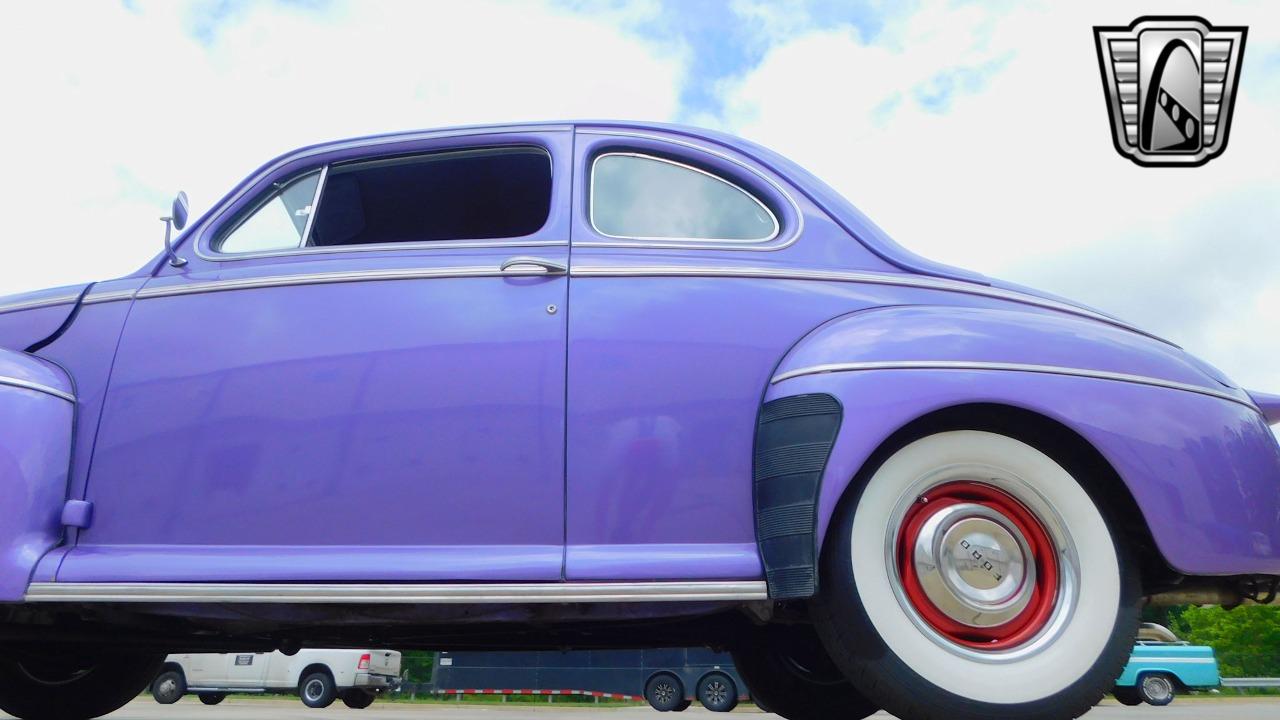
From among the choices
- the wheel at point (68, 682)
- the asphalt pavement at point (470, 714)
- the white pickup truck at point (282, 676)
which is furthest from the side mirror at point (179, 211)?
the white pickup truck at point (282, 676)

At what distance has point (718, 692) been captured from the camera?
11.9 m

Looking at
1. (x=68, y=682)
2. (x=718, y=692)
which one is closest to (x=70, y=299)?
(x=68, y=682)

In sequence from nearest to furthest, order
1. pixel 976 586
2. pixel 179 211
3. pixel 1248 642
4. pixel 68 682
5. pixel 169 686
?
1. pixel 976 586
2. pixel 179 211
3. pixel 68 682
4. pixel 169 686
5. pixel 1248 642

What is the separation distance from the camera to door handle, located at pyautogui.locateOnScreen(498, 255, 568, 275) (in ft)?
7.99

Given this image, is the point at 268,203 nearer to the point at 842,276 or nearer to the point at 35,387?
the point at 35,387

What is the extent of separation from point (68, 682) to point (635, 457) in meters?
2.77

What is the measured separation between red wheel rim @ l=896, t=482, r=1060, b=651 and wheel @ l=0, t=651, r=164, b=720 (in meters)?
3.17

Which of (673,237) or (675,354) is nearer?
(675,354)

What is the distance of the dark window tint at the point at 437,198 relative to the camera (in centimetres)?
288

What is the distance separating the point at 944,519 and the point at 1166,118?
11.6ft

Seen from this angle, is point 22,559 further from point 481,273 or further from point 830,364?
point 830,364

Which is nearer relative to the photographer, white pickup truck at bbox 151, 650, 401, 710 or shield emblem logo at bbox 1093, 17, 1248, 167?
shield emblem logo at bbox 1093, 17, 1248, 167

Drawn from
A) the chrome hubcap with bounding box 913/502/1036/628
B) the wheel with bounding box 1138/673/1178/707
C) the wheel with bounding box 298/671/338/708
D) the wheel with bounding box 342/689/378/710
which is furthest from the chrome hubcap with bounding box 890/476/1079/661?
the wheel with bounding box 1138/673/1178/707

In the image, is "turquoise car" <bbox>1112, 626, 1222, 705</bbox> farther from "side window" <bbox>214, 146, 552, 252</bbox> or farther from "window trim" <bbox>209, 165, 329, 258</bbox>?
"window trim" <bbox>209, 165, 329, 258</bbox>
